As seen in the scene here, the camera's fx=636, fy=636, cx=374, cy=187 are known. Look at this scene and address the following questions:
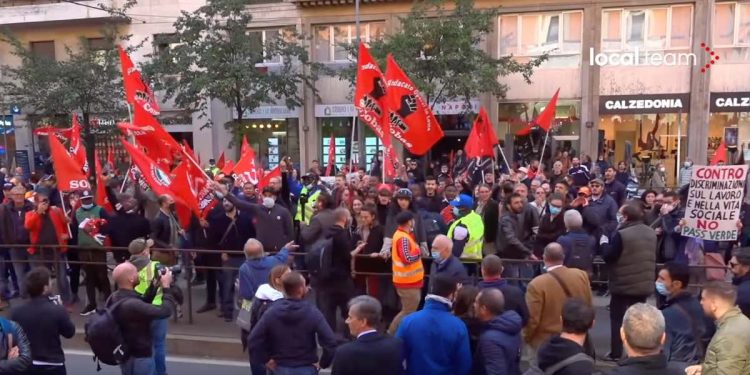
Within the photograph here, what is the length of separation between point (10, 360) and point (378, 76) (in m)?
6.96

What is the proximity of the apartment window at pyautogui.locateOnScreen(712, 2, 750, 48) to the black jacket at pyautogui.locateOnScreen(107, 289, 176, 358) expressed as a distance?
22688 millimetres

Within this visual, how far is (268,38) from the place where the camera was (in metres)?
26.0

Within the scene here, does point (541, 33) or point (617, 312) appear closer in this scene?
point (617, 312)

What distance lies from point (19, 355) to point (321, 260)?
329 centimetres

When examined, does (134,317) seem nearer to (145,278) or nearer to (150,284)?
(150,284)

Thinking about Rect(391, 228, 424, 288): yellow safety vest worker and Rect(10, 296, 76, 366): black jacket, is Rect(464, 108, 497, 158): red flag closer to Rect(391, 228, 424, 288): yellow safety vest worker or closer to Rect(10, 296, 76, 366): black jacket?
Rect(391, 228, 424, 288): yellow safety vest worker

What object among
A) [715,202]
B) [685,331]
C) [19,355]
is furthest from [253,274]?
[715,202]

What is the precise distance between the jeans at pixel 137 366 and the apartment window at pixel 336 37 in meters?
21.2

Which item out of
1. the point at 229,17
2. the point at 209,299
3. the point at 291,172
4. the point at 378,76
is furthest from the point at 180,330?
the point at 229,17

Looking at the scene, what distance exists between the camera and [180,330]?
8.15 meters

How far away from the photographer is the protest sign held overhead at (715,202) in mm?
6879

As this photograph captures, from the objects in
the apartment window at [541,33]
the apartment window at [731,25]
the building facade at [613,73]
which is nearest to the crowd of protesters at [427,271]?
the building facade at [613,73]

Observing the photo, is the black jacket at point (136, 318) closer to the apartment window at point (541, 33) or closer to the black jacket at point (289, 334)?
the black jacket at point (289, 334)

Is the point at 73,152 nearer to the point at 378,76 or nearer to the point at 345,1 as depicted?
the point at 378,76
